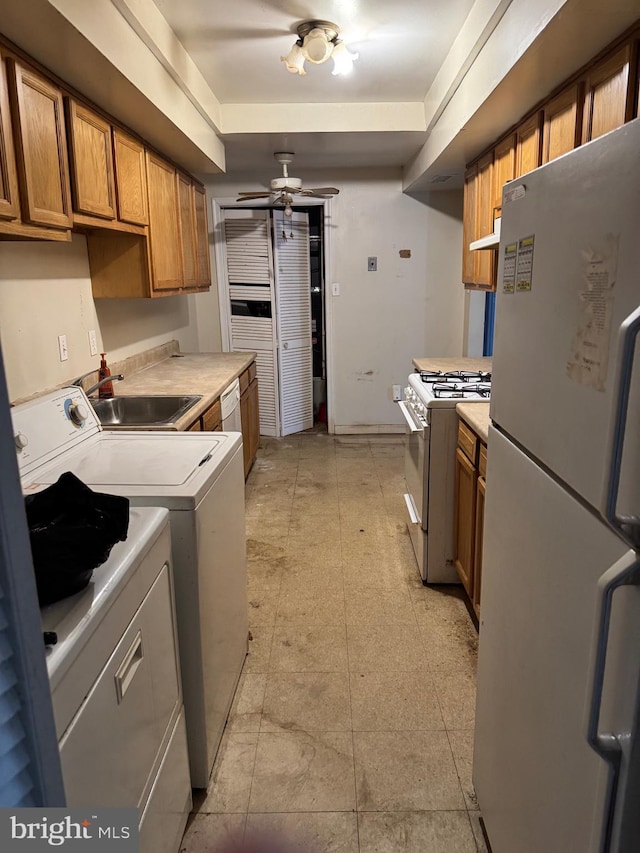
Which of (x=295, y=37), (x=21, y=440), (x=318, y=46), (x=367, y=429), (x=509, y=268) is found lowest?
(x=367, y=429)

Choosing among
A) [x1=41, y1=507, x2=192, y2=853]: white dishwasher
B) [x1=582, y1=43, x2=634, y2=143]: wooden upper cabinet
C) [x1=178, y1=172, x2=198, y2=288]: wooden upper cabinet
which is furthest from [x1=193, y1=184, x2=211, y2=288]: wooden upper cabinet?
[x1=41, y1=507, x2=192, y2=853]: white dishwasher

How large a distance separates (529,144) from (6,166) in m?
2.17

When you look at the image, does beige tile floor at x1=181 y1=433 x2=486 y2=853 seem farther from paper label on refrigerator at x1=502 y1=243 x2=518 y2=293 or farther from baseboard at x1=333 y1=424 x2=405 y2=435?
baseboard at x1=333 y1=424 x2=405 y2=435

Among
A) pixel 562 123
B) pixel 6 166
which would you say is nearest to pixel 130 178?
pixel 6 166

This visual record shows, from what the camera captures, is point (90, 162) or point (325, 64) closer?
point (90, 162)

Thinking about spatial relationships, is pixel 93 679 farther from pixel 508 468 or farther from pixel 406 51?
pixel 406 51

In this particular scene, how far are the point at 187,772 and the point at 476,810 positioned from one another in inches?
32.7

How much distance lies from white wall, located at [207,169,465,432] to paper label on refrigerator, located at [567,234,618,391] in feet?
14.9

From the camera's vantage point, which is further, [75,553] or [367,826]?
[367,826]

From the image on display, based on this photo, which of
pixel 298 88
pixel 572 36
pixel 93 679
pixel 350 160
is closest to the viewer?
pixel 93 679

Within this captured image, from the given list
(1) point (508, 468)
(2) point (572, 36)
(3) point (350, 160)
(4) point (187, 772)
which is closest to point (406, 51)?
(2) point (572, 36)

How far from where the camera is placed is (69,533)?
106 centimetres

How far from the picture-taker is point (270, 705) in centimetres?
212

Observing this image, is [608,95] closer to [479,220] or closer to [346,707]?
[479,220]
